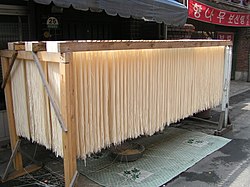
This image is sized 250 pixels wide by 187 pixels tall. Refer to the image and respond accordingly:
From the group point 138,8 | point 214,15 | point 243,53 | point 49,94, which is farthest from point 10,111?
point 243,53

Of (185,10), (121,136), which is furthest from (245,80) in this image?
(121,136)

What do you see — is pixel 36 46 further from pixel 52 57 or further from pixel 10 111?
pixel 10 111

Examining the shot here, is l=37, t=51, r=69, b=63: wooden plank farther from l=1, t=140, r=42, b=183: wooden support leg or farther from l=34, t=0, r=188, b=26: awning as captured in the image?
l=1, t=140, r=42, b=183: wooden support leg

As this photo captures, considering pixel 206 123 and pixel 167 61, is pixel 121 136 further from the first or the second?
pixel 206 123

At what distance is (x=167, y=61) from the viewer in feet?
15.0

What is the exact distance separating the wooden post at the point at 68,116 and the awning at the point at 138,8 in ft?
3.90

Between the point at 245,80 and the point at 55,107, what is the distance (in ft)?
40.7

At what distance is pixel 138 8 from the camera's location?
487 cm

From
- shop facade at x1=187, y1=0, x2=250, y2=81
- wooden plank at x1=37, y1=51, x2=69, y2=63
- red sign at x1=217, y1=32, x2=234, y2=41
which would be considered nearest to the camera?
wooden plank at x1=37, y1=51, x2=69, y2=63

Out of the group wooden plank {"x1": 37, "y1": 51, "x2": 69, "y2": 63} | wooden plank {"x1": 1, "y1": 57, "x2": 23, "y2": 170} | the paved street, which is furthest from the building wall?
wooden plank {"x1": 37, "y1": 51, "x2": 69, "y2": 63}

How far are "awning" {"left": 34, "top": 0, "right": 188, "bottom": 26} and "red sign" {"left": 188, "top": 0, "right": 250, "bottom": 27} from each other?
2.44 m

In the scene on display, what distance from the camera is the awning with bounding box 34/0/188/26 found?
4.00 metres

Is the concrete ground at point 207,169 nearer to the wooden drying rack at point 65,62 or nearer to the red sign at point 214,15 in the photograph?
the wooden drying rack at point 65,62

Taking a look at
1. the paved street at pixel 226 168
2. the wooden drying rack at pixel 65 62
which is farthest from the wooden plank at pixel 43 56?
the paved street at pixel 226 168
